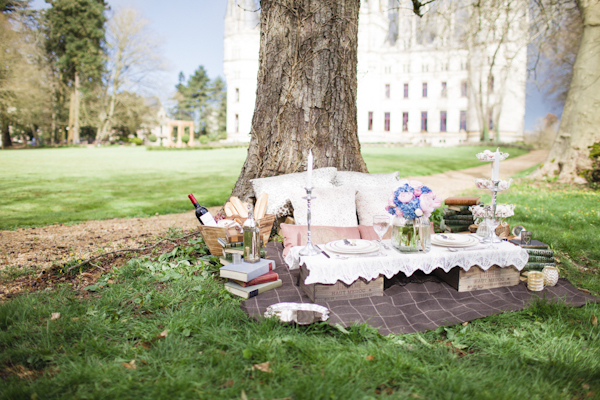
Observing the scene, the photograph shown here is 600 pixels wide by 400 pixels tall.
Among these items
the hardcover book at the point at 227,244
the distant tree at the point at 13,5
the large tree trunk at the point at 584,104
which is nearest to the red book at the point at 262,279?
the hardcover book at the point at 227,244

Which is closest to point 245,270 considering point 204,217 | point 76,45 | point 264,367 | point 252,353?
point 252,353

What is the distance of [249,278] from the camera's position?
114 inches

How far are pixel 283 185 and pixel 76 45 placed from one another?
91.7ft

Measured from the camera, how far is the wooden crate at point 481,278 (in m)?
3.02

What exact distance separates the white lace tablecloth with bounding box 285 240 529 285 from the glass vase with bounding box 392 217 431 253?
0.07 meters

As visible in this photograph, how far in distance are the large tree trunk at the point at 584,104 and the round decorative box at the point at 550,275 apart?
24.7ft

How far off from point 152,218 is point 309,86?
3857 millimetres

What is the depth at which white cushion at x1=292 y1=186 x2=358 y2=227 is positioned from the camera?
3781mm

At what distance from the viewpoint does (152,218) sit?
6629 mm

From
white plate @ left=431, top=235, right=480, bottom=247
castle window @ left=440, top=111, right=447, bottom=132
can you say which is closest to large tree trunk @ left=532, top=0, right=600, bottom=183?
white plate @ left=431, top=235, right=480, bottom=247

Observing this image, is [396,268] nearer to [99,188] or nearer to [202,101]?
[99,188]

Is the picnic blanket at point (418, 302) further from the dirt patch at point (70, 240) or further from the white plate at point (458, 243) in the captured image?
the dirt patch at point (70, 240)

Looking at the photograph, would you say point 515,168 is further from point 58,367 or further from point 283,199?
point 58,367

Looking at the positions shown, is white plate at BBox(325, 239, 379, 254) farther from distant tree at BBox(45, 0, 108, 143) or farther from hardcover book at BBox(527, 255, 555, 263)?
distant tree at BBox(45, 0, 108, 143)
